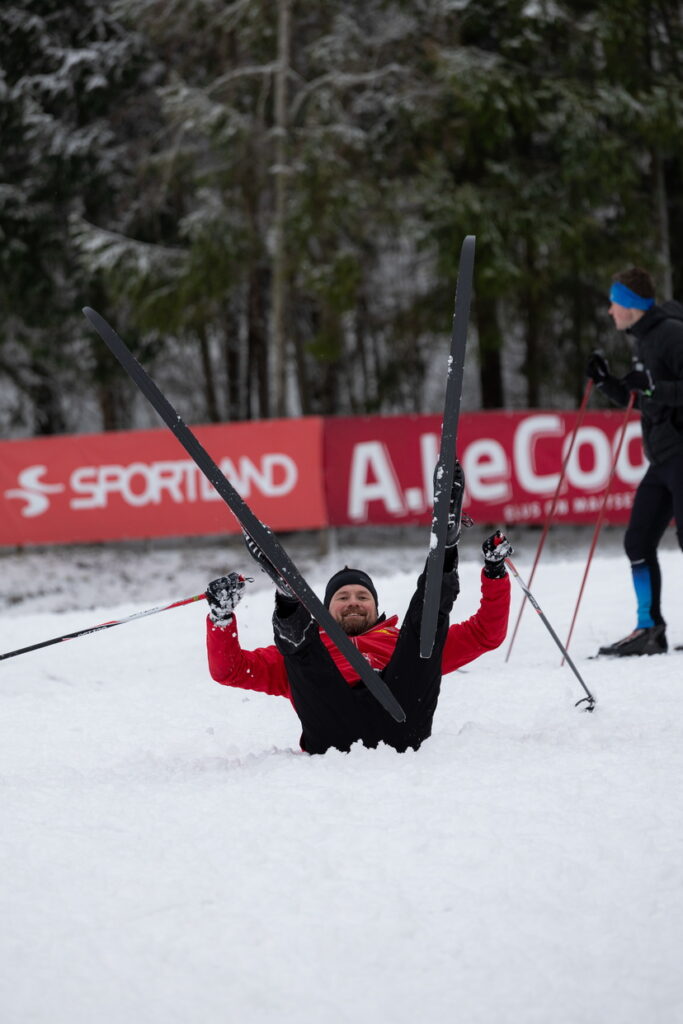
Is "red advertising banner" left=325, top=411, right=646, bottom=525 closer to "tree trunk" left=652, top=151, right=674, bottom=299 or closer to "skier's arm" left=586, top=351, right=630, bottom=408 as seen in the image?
"tree trunk" left=652, top=151, right=674, bottom=299

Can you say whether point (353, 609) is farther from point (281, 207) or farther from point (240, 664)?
point (281, 207)

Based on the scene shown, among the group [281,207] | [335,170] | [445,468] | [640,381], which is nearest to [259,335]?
[281,207]

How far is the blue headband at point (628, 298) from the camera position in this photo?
5098 millimetres

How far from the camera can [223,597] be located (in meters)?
3.38

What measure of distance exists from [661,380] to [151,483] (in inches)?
303

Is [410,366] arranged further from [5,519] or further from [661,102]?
[5,519]

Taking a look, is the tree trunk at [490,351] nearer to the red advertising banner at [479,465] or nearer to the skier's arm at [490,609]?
the red advertising banner at [479,465]

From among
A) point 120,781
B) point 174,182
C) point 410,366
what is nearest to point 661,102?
point 410,366

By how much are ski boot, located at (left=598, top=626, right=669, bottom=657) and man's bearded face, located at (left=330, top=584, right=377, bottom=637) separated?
6.64ft

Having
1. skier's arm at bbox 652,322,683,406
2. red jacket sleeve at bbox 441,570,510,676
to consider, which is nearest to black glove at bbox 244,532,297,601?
red jacket sleeve at bbox 441,570,510,676

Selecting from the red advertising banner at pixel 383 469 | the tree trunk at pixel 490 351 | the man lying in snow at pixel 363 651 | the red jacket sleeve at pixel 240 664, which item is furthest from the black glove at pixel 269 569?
the tree trunk at pixel 490 351

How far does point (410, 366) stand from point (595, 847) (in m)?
15.7

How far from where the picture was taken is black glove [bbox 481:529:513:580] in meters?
3.53

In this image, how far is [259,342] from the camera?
17172 mm
